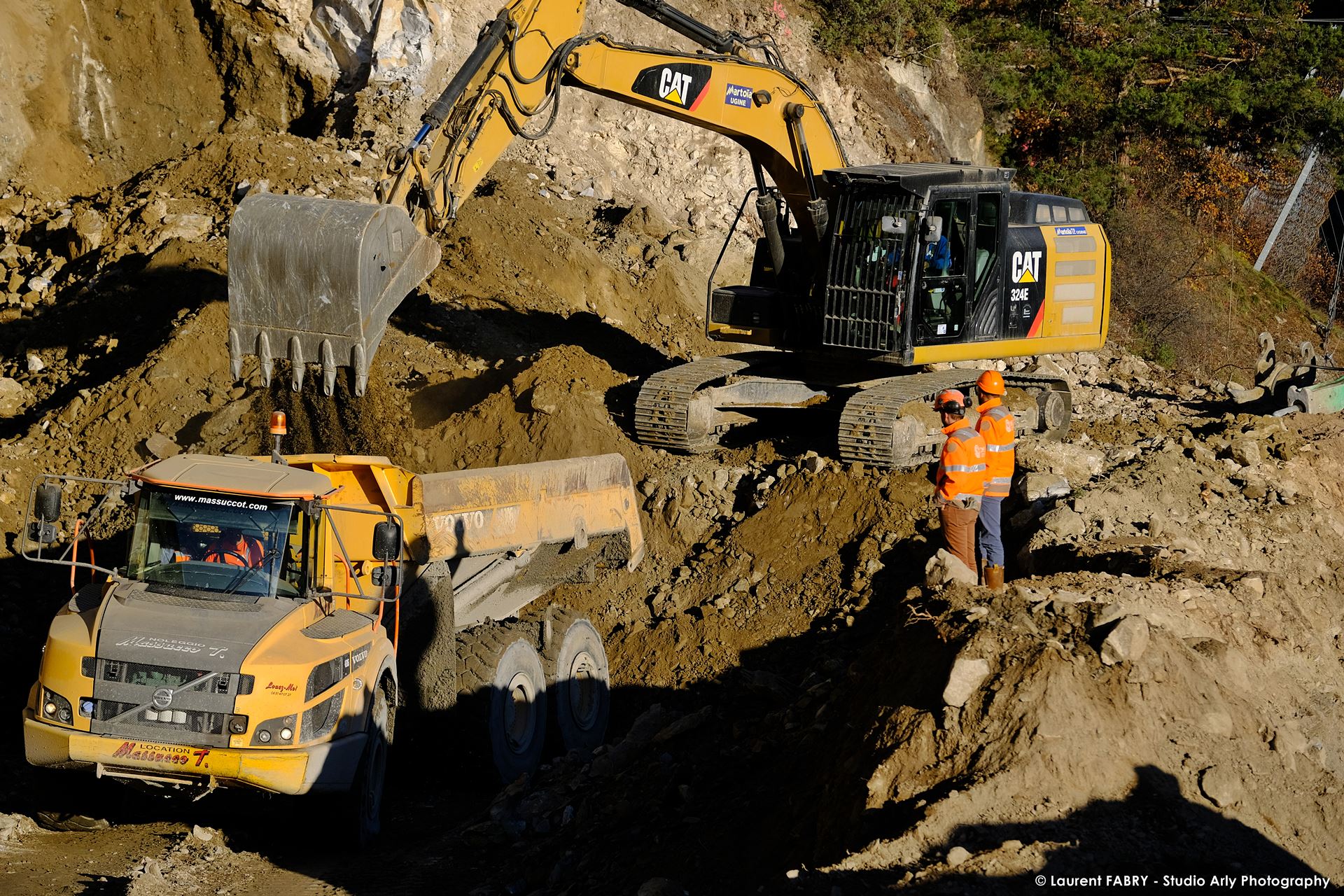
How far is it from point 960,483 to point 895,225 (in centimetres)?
358

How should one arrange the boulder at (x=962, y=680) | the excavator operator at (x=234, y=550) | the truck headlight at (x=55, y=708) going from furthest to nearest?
the excavator operator at (x=234, y=550)
the truck headlight at (x=55, y=708)
the boulder at (x=962, y=680)

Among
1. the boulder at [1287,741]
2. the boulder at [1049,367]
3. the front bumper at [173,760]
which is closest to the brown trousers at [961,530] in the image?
the boulder at [1287,741]

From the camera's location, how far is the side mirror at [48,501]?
21.9 feet

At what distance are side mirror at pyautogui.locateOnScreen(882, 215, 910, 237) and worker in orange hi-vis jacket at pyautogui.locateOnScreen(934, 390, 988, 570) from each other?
3.01 meters

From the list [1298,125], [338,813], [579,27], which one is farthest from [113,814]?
[1298,125]

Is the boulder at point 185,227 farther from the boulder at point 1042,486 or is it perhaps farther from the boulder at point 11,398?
the boulder at point 1042,486

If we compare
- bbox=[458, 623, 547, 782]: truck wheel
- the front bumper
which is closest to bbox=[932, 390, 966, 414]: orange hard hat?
bbox=[458, 623, 547, 782]: truck wheel

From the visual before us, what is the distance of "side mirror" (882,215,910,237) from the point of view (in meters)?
11.4

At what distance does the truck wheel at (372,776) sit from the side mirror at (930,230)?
6.35 metres

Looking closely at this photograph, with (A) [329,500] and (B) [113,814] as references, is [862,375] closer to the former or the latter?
(A) [329,500]

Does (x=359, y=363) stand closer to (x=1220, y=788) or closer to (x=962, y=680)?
(x=962, y=680)

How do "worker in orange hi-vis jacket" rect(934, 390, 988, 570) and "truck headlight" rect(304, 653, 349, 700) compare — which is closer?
"truck headlight" rect(304, 653, 349, 700)

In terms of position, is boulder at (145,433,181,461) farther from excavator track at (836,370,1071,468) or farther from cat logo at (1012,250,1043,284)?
cat logo at (1012,250,1043,284)

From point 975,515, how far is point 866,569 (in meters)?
2.00
